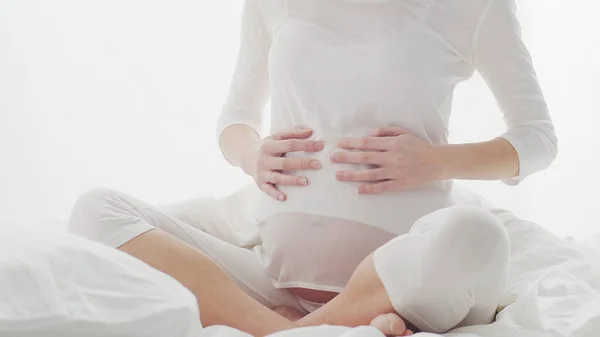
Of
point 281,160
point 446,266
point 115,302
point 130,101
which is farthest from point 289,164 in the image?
point 130,101

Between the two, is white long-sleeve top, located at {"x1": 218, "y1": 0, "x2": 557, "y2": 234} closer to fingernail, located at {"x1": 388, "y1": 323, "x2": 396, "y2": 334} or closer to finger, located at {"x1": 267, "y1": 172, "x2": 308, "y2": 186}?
finger, located at {"x1": 267, "y1": 172, "x2": 308, "y2": 186}

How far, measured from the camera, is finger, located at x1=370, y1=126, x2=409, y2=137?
1.21 metres

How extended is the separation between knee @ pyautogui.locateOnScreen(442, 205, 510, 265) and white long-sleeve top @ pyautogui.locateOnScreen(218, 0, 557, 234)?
0.70 feet

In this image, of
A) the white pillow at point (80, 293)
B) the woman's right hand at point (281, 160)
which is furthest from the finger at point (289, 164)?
the white pillow at point (80, 293)

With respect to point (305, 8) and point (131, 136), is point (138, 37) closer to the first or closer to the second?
point (131, 136)

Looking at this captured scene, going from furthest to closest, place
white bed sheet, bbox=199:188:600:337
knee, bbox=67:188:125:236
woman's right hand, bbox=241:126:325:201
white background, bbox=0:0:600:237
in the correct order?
white background, bbox=0:0:600:237, woman's right hand, bbox=241:126:325:201, knee, bbox=67:188:125:236, white bed sheet, bbox=199:188:600:337

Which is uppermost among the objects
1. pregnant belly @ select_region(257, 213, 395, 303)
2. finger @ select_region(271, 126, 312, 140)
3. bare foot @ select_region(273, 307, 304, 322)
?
finger @ select_region(271, 126, 312, 140)

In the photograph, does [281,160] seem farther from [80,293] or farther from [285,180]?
[80,293]

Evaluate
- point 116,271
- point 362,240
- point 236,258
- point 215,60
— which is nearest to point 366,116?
point 362,240

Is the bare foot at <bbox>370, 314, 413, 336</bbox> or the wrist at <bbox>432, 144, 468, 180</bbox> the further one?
the wrist at <bbox>432, 144, 468, 180</bbox>

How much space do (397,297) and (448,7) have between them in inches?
19.5

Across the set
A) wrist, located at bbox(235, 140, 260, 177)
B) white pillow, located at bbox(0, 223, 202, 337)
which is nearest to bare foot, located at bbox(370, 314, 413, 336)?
white pillow, located at bbox(0, 223, 202, 337)

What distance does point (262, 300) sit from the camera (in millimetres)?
1255

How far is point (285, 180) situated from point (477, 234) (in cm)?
35
